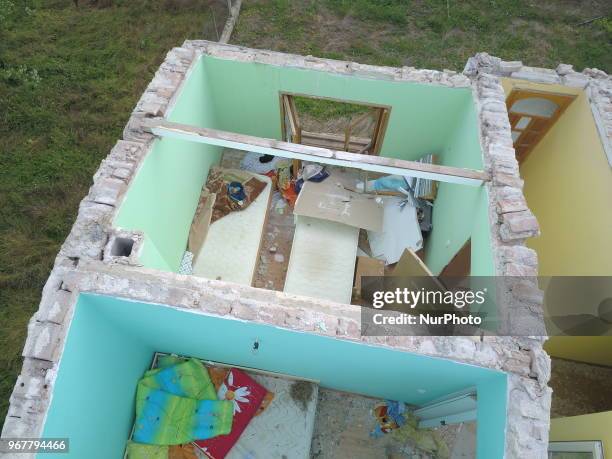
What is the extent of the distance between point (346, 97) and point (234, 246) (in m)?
2.72

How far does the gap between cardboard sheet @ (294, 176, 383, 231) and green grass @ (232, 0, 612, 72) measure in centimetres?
396

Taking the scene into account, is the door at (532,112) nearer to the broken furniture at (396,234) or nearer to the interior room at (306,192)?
the interior room at (306,192)

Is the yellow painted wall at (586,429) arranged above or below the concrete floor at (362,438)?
above

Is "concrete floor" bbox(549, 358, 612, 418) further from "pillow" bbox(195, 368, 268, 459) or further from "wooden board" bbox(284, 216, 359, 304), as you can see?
"pillow" bbox(195, 368, 268, 459)

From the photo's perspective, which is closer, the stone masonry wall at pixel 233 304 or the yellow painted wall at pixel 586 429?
the stone masonry wall at pixel 233 304

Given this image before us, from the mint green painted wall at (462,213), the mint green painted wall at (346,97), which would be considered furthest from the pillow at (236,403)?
the mint green painted wall at (346,97)

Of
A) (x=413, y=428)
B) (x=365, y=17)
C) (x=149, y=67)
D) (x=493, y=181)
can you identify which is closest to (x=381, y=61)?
(x=365, y=17)

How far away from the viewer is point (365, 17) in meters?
9.67

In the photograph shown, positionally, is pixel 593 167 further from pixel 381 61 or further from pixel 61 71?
pixel 61 71

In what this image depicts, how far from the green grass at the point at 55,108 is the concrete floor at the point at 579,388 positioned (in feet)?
24.1

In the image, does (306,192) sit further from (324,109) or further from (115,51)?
(115,51)

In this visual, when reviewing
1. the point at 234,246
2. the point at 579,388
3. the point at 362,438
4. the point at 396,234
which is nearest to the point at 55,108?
the point at 234,246

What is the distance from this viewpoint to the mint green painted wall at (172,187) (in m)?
4.20

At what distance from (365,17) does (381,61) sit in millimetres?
1616
